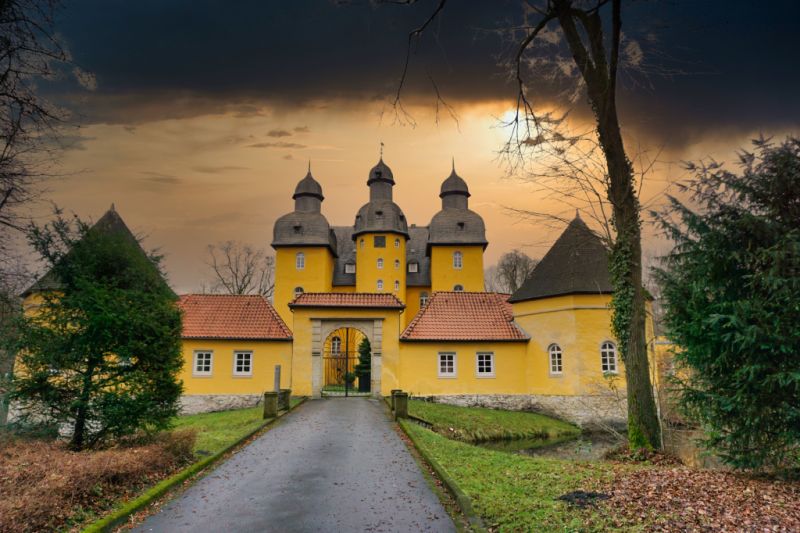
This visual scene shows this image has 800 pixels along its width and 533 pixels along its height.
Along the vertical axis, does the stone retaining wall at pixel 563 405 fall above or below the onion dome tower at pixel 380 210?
below

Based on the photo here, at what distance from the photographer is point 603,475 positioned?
7754 millimetres

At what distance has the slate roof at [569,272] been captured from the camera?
21.2 m

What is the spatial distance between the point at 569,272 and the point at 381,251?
17.0m

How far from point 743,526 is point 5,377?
38.2 ft

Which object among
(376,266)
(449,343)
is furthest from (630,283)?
(376,266)

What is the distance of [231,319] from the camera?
23.8 meters

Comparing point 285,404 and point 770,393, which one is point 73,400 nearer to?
point 285,404

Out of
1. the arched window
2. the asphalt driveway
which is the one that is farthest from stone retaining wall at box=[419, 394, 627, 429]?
the asphalt driveway

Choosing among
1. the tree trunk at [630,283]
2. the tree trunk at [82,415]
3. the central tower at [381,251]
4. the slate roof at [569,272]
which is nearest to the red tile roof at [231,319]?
the slate roof at [569,272]

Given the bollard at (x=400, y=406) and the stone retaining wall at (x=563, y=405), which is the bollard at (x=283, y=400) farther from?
the stone retaining wall at (x=563, y=405)

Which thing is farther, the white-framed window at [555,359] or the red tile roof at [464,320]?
the red tile roof at [464,320]

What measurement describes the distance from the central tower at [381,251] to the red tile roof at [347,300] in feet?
40.2

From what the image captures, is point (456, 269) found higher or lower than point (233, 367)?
higher

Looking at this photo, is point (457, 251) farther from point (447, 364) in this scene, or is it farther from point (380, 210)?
point (447, 364)
